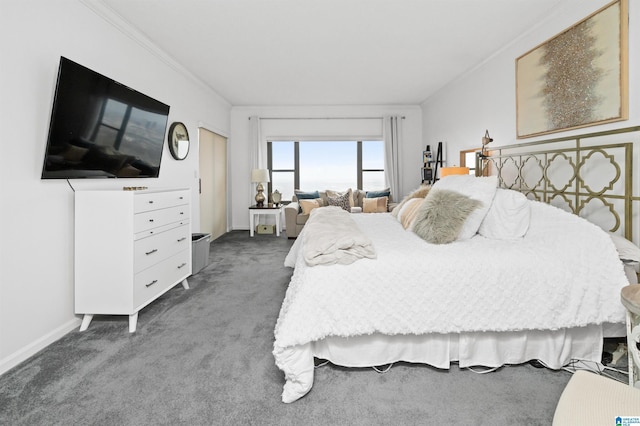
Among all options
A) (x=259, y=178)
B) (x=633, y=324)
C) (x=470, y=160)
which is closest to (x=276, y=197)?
(x=259, y=178)

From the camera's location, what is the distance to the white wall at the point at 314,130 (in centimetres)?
666

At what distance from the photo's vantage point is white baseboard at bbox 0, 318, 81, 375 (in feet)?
6.15

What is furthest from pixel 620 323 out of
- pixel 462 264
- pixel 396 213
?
pixel 396 213

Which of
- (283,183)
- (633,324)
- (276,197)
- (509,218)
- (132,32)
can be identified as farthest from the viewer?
(283,183)

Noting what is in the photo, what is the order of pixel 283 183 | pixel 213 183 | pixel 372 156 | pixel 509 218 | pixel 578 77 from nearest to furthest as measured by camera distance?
pixel 509 218, pixel 578 77, pixel 213 183, pixel 372 156, pixel 283 183

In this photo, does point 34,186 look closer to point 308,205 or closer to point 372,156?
point 308,205

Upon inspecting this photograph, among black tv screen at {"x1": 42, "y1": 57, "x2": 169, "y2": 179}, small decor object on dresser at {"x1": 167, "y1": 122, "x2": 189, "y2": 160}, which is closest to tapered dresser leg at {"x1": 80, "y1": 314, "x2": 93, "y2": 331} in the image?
black tv screen at {"x1": 42, "y1": 57, "x2": 169, "y2": 179}

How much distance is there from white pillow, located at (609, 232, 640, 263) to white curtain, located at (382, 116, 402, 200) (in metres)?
4.70

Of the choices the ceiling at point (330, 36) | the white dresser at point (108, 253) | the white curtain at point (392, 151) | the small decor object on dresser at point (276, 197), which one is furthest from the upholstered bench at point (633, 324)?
the small decor object on dresser at point (276, 197)

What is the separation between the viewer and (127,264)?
2.29 m

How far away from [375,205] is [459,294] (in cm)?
430

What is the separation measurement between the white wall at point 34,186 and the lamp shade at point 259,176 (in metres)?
3.72

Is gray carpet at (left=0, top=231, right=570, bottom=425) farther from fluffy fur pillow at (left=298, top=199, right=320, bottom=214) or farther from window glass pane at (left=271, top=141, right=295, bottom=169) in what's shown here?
window glass pane at (left=271, top=141, right=295, bottom=169)

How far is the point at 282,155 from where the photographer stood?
7098 millimetres
